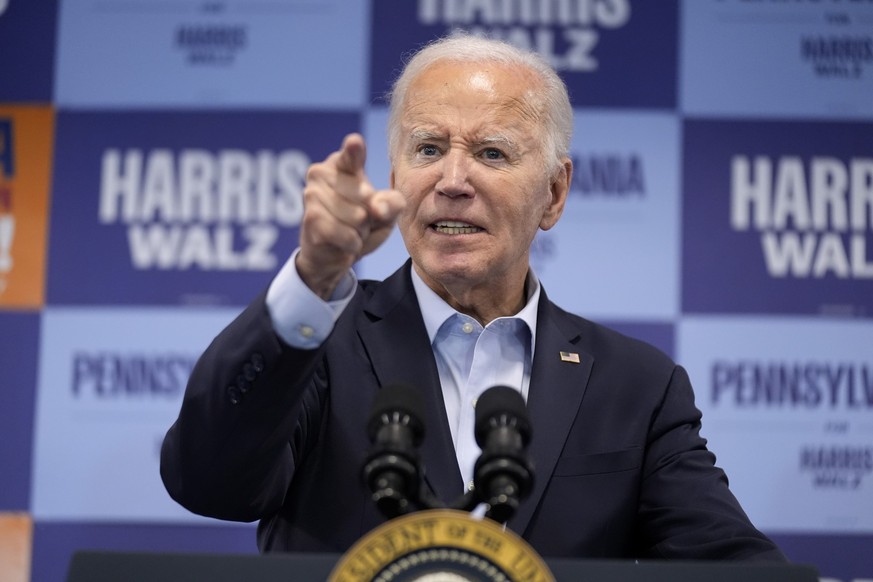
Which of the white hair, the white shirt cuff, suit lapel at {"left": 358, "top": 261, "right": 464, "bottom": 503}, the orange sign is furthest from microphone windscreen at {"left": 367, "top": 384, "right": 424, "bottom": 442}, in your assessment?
the orange sign

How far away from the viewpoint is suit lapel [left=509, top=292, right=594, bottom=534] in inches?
67.5

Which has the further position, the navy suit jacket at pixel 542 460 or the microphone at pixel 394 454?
the navy suit jacket at pixel 542 460

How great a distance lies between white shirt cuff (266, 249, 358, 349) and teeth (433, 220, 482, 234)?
0.60 metres

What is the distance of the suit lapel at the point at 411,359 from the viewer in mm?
1672

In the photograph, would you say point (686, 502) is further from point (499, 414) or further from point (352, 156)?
point (352, 156)

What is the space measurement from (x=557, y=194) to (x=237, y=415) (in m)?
1.08

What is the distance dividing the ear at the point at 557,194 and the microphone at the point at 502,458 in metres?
1.09

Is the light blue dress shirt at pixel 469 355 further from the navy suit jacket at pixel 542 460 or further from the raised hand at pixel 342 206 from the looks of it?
the raised hand at pixel 342 206

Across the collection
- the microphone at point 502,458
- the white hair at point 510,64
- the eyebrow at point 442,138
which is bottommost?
the microphone at point 502,458

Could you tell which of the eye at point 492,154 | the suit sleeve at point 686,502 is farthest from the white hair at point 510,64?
the suit sleeve at point 686,502

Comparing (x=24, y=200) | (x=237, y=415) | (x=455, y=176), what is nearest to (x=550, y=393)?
(x=455, y=176)

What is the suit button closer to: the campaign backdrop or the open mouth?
the open mouth

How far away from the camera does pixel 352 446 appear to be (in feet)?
5.61

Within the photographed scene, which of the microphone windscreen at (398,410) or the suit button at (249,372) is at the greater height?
the suit button at (249,372)
